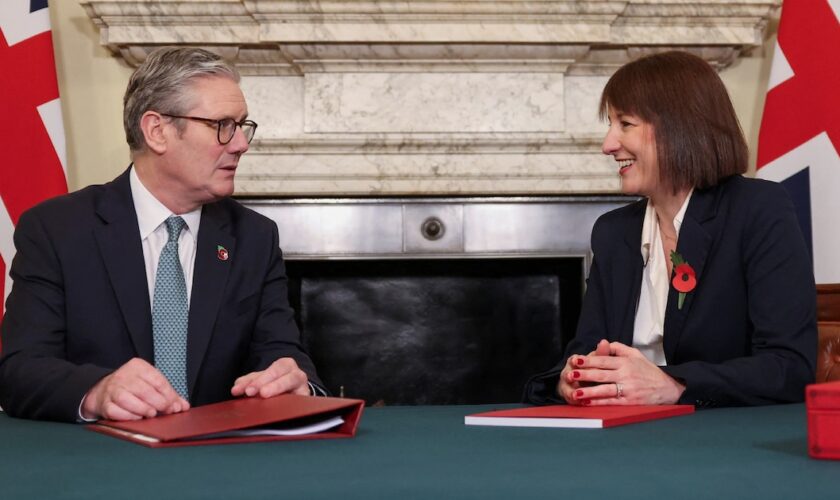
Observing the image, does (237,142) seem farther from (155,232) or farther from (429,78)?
(429,78)

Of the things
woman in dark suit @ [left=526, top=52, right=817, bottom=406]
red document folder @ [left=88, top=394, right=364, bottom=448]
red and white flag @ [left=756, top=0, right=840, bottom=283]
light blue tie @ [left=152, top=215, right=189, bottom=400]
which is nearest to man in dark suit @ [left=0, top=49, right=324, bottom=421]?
light blue tie @ [left=152, top=215, right=189, bottom=400]

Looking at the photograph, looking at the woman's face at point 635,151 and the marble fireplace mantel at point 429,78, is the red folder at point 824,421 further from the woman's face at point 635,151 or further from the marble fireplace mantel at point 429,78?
the marble fireplace mantel at point 429,78

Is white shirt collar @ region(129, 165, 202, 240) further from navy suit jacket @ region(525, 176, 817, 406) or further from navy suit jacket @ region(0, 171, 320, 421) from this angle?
navy suit jacket @ region(525, 176, 817, 406)

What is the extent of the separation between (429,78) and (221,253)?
1.86 meters

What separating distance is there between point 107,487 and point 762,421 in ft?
3.22

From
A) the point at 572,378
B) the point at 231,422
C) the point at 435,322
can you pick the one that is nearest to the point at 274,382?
the point at 231,422

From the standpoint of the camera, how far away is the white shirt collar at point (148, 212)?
222 centimetres

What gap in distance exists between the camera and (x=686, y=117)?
2.31m

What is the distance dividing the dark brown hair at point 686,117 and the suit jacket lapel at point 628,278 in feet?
0.47

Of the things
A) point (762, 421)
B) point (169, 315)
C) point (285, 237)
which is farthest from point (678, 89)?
point (285, 237)

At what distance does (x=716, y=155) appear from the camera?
2.28 meters

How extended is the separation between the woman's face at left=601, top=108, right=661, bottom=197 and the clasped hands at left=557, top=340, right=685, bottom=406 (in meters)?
0.62

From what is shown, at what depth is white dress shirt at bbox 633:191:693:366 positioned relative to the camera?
2260mm

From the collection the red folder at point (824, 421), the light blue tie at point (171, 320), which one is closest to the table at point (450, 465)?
the red folder at point (824, 421)
